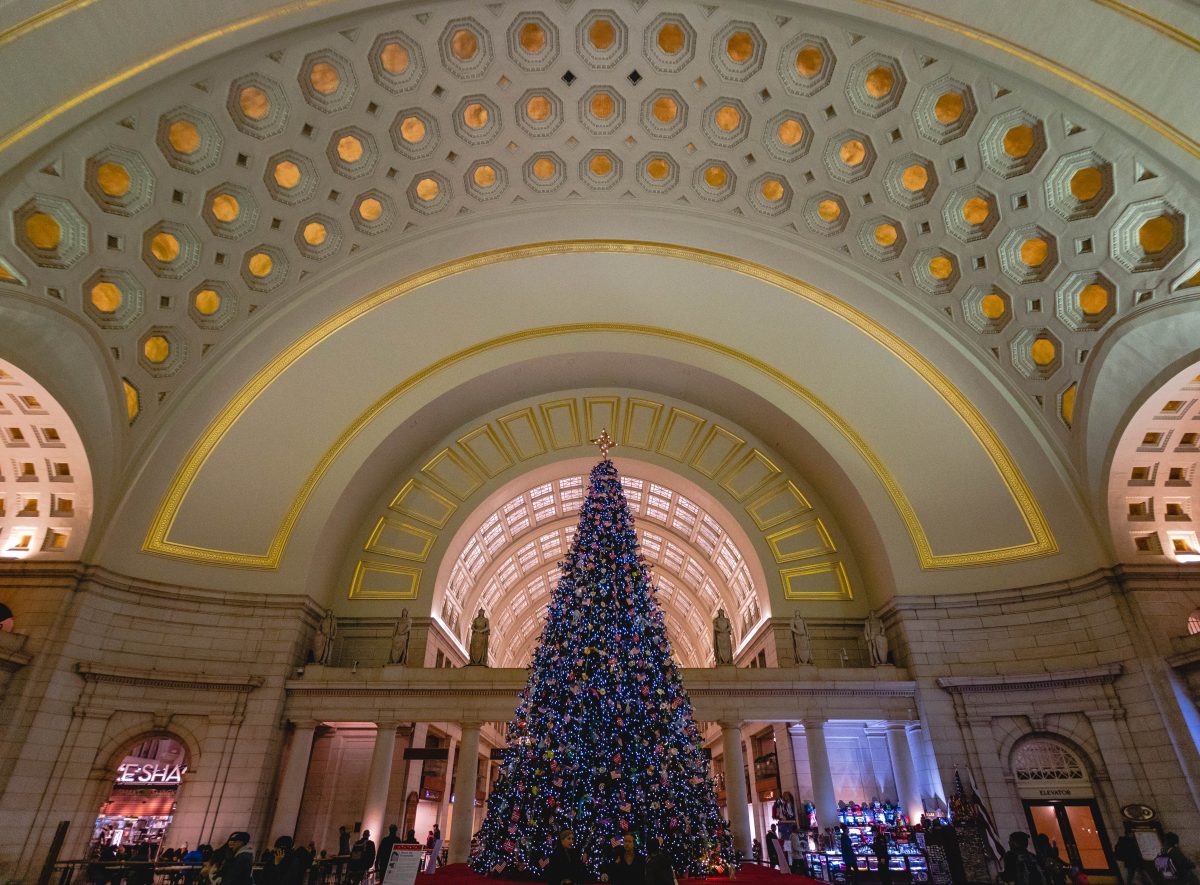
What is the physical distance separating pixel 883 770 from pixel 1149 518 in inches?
362

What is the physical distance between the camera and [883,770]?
1758cm

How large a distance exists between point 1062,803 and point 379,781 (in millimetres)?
14909

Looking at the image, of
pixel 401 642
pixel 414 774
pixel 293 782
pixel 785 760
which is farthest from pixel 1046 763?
pixel 293 782

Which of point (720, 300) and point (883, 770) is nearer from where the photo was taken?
point (720, 300)

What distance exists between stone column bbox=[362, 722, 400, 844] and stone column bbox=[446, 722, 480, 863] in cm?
162

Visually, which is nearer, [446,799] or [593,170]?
[593,170]

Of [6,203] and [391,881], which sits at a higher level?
[6,203]

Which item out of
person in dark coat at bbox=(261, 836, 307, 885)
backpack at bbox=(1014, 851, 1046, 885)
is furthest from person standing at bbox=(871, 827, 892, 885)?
person in dark coat at bbox=(261, 836, 307, 885)

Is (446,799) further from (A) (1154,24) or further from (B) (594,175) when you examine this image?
(A) (1154,24)

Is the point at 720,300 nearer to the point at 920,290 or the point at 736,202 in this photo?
the point at 736,202

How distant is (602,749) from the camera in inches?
390

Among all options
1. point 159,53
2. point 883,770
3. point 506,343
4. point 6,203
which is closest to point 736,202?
point 506,343

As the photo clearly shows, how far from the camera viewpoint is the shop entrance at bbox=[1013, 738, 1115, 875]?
43.2ft

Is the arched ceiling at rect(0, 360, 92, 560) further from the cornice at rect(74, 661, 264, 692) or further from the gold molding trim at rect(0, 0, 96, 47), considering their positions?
the gold molding trim at rect(0, 0, 96, 47)
